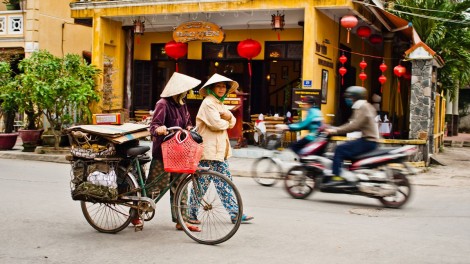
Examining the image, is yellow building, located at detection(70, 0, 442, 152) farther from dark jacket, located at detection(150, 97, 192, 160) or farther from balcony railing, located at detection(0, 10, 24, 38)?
dark jacket, located at detection(150, 97, 192, 160)

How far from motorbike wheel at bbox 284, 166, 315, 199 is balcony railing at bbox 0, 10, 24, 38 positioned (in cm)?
1686

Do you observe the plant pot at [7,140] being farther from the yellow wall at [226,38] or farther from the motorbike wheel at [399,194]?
the motorbike wheel at [399,194]

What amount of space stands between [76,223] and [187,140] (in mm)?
2125

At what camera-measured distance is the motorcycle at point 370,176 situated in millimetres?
8836

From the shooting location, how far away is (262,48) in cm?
1861

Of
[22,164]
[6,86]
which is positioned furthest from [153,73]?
[22,164]

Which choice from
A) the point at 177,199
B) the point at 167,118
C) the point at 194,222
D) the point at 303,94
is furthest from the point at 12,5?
the point at 177,199

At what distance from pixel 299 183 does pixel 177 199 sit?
3942 mm

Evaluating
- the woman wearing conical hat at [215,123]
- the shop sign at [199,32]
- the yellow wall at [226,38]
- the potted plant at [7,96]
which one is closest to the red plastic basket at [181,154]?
the woman wearing conical hat at [215,123]

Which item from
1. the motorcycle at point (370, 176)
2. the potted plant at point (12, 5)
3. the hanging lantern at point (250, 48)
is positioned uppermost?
the potted plant at point (12, 5)

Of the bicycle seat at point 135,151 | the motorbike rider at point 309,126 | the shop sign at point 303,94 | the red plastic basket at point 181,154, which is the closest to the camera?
the red plastic basket at point 181,154

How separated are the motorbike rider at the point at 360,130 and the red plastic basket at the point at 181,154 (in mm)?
3734

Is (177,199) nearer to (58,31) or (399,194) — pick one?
(399,194)

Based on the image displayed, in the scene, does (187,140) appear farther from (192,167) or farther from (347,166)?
(347,166)
